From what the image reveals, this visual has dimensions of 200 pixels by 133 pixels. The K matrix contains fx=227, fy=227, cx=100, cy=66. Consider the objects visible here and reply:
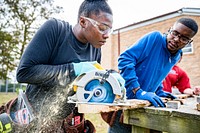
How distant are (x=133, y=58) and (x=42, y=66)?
885mm

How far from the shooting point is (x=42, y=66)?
4.58ft

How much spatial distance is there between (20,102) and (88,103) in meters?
0.55

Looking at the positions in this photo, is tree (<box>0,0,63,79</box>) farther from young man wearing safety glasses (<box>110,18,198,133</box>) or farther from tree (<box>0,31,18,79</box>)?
young man wearing safety glasses (<box>110,18,198,133</box>)

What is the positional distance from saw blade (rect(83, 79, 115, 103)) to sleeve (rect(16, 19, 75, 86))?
15 cm

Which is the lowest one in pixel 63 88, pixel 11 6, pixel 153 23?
pixel 63 88

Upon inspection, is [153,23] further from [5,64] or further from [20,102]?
[20,102]

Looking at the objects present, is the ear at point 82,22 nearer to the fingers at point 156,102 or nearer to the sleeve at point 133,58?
the sleeve at point 133,58

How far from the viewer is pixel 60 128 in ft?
5.25

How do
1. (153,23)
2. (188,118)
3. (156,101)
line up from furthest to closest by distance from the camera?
(153,23) → (156,101) → (188,118)

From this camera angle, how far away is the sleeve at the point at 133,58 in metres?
1.86

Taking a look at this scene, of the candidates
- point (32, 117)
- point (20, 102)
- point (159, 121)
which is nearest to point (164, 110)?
point (159, 121)

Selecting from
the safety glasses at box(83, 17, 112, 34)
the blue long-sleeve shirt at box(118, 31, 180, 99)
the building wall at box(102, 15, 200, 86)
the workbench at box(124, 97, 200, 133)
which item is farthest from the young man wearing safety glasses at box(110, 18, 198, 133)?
the building wall at box(102, 15, 200, 86)

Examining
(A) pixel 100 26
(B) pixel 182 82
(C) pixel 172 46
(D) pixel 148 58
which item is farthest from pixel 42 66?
(B) pixel 182 82

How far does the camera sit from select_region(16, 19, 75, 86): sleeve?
1369 mm
